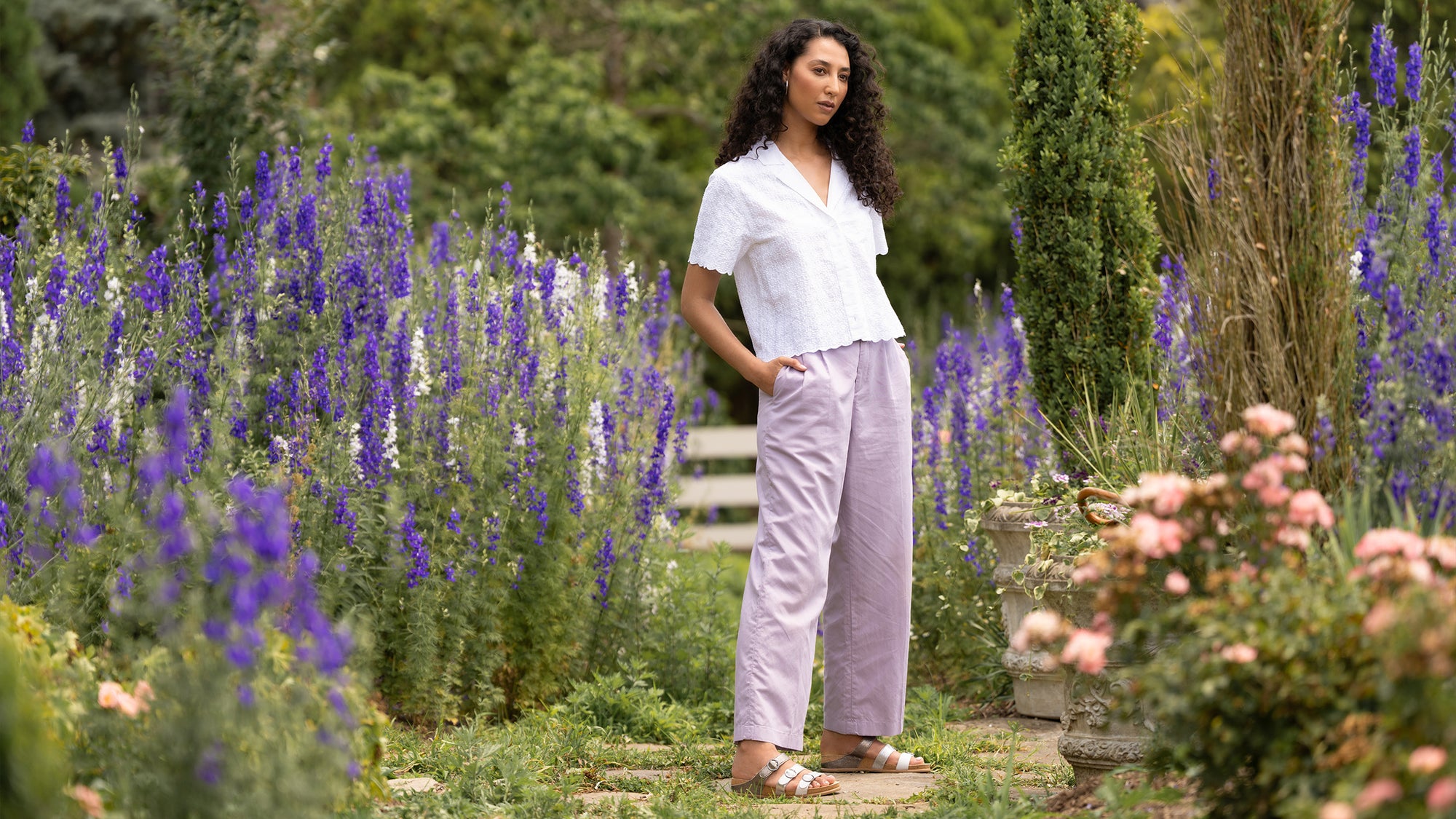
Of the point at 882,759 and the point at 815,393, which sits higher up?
the point at 815,393

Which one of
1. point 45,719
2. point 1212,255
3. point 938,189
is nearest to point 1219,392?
→ point 1212,255

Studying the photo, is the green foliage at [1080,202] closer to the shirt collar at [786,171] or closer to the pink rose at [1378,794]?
the shirt collar at [786,171]

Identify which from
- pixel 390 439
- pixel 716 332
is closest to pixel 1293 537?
pixel 716 332

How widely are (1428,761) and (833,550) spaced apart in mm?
2085

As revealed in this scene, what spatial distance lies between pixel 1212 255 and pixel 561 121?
32.7 ft

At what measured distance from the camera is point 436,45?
51.0ft

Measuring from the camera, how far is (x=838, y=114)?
3785mm

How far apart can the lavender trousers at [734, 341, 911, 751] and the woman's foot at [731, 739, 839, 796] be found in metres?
0.04

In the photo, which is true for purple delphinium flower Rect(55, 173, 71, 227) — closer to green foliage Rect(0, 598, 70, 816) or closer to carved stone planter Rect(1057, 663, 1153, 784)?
green foliage Rect(0, 598, 70, 816)

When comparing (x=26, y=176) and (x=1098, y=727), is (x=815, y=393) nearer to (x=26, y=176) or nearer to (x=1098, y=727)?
(x=1098, y=727)

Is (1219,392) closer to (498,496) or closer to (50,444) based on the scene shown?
(498,496)

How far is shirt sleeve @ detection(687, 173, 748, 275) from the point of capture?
351cm

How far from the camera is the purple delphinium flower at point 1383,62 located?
347cm

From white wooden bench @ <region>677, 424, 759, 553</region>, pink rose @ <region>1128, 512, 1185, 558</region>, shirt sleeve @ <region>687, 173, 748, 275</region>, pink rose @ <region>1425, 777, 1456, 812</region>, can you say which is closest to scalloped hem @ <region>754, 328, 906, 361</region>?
shirt sleeve @ <region>687, 173, 748, 275</region>
